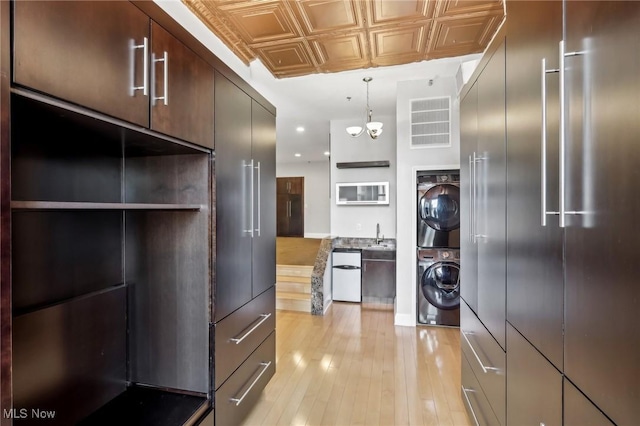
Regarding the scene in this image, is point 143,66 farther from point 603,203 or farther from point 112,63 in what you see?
point 603,203

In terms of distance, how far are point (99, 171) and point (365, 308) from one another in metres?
3.93

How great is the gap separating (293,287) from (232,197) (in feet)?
10.6

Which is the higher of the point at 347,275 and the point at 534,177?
the point at 534,177

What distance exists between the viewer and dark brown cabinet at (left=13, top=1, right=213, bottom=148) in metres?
0.79

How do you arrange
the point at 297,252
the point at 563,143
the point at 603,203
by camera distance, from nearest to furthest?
the point at 603,203, the point at 563,143, the point at 297,252

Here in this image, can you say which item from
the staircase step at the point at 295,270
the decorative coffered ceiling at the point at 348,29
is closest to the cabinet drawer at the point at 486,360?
the decorative coffered ceiling at the point at 348,29

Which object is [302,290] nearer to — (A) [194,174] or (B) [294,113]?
(B) [294,113]

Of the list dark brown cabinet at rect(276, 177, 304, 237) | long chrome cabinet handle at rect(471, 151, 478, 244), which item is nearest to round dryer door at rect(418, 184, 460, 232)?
long chrome cabinet handle at rect(471, 151, 478, 244)

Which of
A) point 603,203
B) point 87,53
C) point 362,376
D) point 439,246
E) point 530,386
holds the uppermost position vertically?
point 87,53

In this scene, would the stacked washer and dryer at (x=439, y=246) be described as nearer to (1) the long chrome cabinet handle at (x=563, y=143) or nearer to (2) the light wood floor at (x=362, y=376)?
(2) the light wood floor at (x=362, y=376)

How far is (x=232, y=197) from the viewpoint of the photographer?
1792 mm

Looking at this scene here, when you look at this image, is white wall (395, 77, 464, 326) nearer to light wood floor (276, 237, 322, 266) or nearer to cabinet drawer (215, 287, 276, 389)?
light wood floor (276, 237, 322, 266)

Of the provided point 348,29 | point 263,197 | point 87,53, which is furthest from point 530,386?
point 348,29

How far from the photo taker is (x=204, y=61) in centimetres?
153
